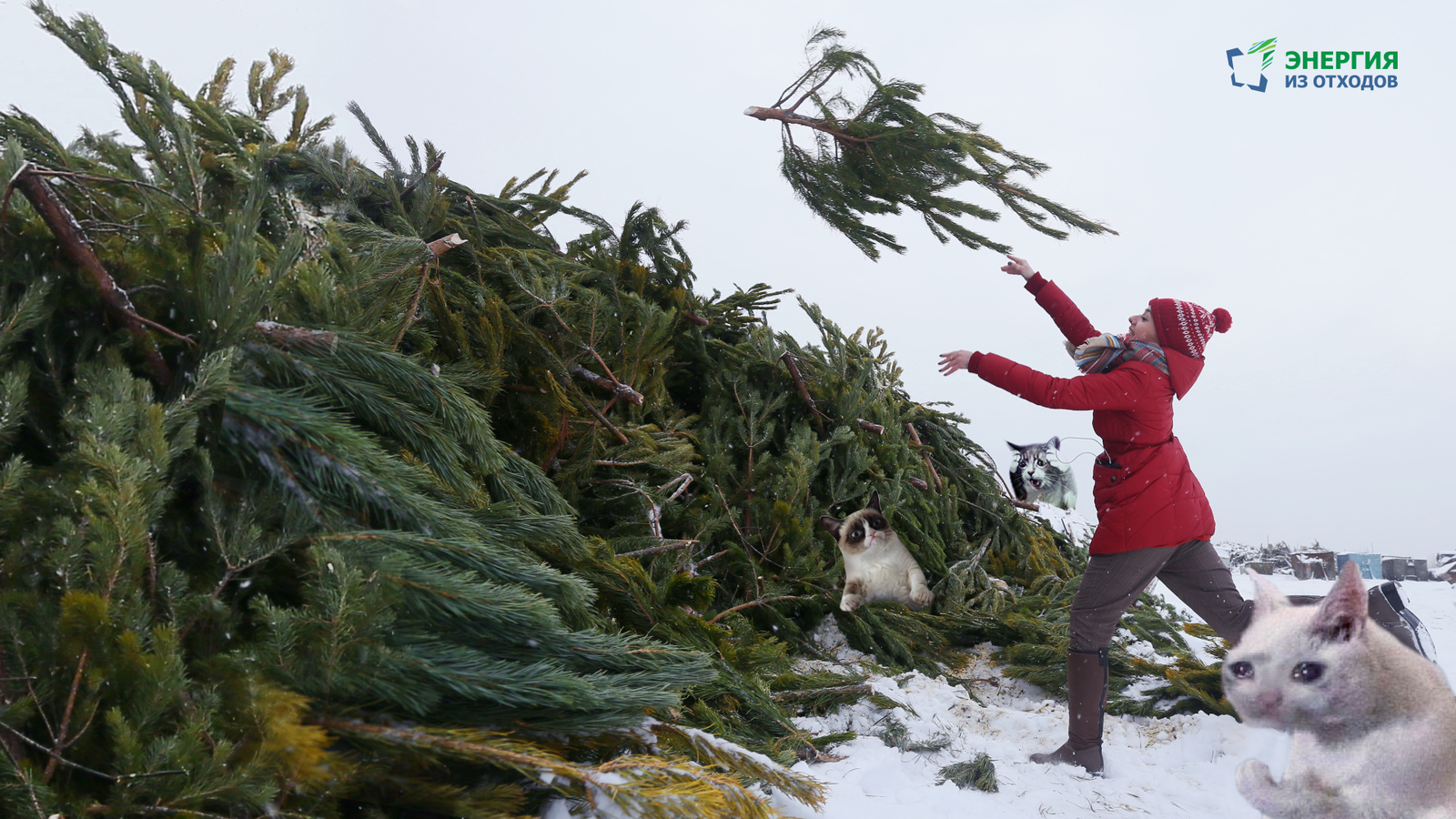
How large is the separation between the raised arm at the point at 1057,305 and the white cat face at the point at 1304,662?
6.04 feet

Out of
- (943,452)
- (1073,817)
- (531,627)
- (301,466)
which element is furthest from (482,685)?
(943,452)

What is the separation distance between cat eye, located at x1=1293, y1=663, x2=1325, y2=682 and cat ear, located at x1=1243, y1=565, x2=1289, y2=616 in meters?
0.10

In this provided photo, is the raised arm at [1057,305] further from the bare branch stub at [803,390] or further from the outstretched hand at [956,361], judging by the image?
the bare branch stub at [803,390]

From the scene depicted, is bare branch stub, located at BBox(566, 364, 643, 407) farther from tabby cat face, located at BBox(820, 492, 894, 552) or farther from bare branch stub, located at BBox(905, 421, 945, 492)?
bare branch stub, located at BBox(905, 421, 945, 492)

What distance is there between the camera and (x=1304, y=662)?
1.27 m

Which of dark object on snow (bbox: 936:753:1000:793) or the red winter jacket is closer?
dark object on snow (bbox: 936:753:1000:793)

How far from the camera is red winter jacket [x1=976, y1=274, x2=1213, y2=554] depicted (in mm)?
2459

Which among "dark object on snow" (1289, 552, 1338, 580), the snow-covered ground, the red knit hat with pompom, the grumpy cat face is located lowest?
the snow-covered ground

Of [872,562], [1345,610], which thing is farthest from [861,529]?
[1345,610]

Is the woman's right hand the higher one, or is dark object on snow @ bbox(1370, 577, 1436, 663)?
the woman's right hand

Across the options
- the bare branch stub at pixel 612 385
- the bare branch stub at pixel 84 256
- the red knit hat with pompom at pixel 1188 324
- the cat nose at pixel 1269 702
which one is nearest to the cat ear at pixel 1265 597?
the cat nose at pixel 1269 702

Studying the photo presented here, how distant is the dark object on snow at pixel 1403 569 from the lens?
7.03ft

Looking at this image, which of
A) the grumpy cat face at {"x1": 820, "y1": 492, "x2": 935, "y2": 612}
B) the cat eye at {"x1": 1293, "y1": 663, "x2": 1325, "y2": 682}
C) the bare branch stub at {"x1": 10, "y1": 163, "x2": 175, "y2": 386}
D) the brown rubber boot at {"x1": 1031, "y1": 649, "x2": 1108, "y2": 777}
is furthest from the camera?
the grumpy cat face at {"x1": 820, "y1": 492, "x2": 935, "y2": 612}

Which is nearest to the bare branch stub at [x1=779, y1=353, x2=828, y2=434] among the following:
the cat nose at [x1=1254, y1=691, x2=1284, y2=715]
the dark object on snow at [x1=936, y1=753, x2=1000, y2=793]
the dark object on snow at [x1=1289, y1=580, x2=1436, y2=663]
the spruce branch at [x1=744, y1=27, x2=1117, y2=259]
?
the spruce branch at [x1=744, y1=27, x2=1117, y2=259]
